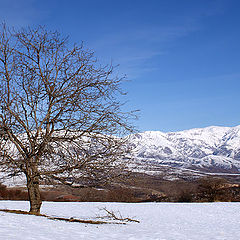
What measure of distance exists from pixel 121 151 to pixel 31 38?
603 cm

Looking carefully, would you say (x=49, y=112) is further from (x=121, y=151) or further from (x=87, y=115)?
(x=121, y=151)

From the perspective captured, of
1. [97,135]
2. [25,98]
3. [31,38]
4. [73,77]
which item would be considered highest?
[31,38]

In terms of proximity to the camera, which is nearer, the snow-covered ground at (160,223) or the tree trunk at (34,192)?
the snow-covered ground at (160,223)

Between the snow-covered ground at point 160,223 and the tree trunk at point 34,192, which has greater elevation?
the tree trunk at point 34,192

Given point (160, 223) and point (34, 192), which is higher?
point (34, 192)

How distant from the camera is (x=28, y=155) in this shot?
12.2 metres

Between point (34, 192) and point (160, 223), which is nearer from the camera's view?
point (34, 192)

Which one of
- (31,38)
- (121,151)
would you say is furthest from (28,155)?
(31,38)

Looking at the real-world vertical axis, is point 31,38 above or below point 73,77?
above

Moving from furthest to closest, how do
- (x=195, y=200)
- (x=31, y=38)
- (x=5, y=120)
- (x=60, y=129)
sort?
(x=195, y=200) < (x=31, y=38) < (x=60, y=129) < (x=5, y=120)

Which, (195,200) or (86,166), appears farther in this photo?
(195,200)

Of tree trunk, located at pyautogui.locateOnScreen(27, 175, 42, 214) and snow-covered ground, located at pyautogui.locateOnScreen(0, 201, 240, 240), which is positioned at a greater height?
tree trunk, located at pyautogui.locateOnScreen(27, 175, 42, 214)

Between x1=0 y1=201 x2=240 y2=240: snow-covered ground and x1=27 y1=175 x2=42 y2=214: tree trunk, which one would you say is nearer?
x1=0 y1=201 x2=240 y2=240: snow-covered ground

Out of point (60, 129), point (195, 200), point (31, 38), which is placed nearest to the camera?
point (60, 129)
